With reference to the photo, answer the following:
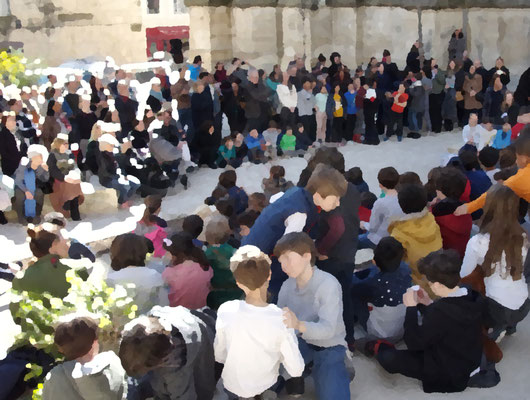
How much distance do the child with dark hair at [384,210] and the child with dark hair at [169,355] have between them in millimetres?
1980

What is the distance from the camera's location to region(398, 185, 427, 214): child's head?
4.86 m

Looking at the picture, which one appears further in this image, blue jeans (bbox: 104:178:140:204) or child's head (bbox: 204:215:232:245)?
blue jeans (bbox: 104:178:140:204)

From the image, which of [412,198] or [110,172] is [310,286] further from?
[110,172]

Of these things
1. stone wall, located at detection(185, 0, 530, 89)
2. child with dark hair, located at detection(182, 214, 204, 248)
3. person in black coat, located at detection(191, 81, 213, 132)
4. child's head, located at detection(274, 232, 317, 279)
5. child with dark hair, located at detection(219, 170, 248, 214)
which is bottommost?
child with dark hair, located at detection(219, 170, 248, 214)

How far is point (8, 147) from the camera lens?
8.97 m

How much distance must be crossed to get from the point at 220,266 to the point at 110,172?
15.4ft

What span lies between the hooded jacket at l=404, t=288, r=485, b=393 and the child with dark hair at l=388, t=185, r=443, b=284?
89 centimetres

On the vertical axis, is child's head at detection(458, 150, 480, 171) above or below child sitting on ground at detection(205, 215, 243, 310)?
above

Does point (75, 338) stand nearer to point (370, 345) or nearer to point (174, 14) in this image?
point (370, 345)

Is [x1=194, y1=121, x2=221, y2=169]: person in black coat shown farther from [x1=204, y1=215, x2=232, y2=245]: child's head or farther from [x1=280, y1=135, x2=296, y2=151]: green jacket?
[x1=204, y1=215, x2=232, y2=245]: child's head

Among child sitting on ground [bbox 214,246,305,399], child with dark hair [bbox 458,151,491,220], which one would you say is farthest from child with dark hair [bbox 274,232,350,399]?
child with dark hair [bbox 458,151,491,220]

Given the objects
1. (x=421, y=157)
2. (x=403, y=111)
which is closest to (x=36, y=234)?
(x=421, y=157)

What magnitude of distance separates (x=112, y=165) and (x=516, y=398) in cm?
630

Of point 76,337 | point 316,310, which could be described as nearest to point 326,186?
point 316,310
